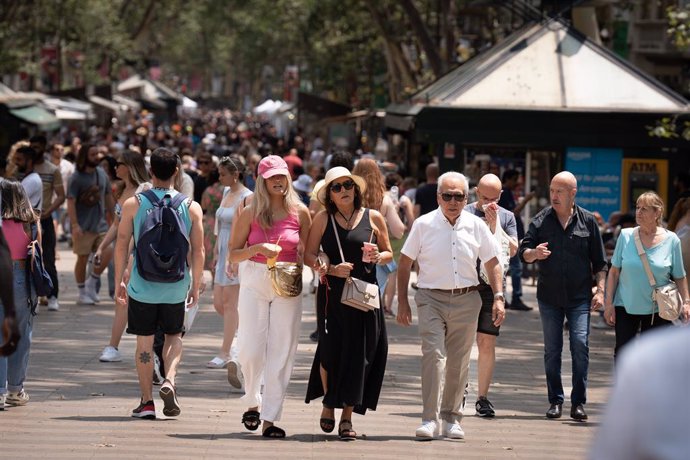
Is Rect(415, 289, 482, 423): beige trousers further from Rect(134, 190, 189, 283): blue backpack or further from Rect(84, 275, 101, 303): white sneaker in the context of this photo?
Rect(84, 275, 101, 303): white sneaker

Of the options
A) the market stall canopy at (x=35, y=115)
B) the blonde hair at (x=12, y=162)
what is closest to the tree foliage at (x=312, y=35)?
the market stall canopy at (x=35, y=115)

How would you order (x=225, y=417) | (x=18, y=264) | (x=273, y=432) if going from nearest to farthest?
(x=273, y=432)
(x=225, y=417)
(x=18, y=264)

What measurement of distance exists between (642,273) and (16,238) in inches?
157

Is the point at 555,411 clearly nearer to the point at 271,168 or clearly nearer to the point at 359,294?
the point at 359,294

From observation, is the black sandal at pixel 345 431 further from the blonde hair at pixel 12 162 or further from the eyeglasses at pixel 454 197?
the blonde hair at pixel 12 162

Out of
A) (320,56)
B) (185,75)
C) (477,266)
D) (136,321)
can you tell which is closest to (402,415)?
(477,266)

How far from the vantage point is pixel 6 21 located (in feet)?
131

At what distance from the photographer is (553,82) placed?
21422mm

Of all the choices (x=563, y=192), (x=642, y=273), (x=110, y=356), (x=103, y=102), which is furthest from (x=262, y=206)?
(x=103, y=102)

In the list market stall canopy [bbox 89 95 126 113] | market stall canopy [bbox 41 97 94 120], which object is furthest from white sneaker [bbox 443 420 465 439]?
market stall canopy [bbox 89 95 126 113]

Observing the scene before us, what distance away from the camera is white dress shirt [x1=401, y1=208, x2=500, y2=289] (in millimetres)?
8078

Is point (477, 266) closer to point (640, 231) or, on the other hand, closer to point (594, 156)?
point (640, 231)

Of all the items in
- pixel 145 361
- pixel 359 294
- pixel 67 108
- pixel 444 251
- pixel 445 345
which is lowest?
pixel 145 361

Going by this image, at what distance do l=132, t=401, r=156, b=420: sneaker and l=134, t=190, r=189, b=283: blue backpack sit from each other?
32.0 inches
